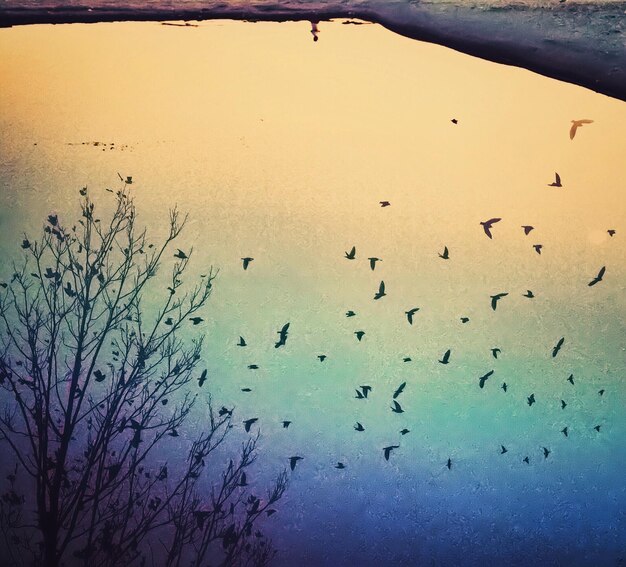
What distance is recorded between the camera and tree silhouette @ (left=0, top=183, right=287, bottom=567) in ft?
9.00

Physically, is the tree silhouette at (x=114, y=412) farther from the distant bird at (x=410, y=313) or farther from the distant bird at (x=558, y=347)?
the distant bird at (x=558, y=347)

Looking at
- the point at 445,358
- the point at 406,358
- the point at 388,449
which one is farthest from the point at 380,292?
the point at 388,449

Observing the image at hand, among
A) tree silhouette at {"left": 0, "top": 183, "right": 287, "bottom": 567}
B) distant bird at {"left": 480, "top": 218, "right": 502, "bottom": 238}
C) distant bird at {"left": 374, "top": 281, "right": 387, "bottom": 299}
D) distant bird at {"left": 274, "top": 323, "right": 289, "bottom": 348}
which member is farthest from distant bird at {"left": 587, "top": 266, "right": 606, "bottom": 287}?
tree silhouette at {"left": 0, "top": 183, "right": 287, "bottom": 567}

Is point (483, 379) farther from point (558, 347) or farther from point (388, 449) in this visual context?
point (388, 449)

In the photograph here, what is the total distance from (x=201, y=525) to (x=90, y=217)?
164 centimetres

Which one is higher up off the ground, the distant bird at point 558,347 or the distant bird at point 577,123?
the distant bird at point 577,123

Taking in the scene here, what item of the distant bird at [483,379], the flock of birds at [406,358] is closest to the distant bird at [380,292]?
the flock of birds at [406,358]

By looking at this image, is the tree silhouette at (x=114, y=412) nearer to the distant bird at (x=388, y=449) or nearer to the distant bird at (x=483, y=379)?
the distant bird at (x=388, y=449)

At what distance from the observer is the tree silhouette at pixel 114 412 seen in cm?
274

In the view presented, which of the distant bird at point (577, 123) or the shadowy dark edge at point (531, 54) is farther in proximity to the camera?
the distant bird at point (577, 123)

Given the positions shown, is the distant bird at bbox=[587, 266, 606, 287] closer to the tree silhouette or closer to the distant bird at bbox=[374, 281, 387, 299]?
the distant bird at bbox=[374, 281, 387, 299]

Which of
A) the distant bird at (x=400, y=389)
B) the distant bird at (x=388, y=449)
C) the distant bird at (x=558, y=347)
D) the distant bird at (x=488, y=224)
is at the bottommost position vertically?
the distant bird at (x=388, y=449)

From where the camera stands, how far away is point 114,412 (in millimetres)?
2783

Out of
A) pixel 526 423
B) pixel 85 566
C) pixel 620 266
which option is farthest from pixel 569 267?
pixel 85 566
